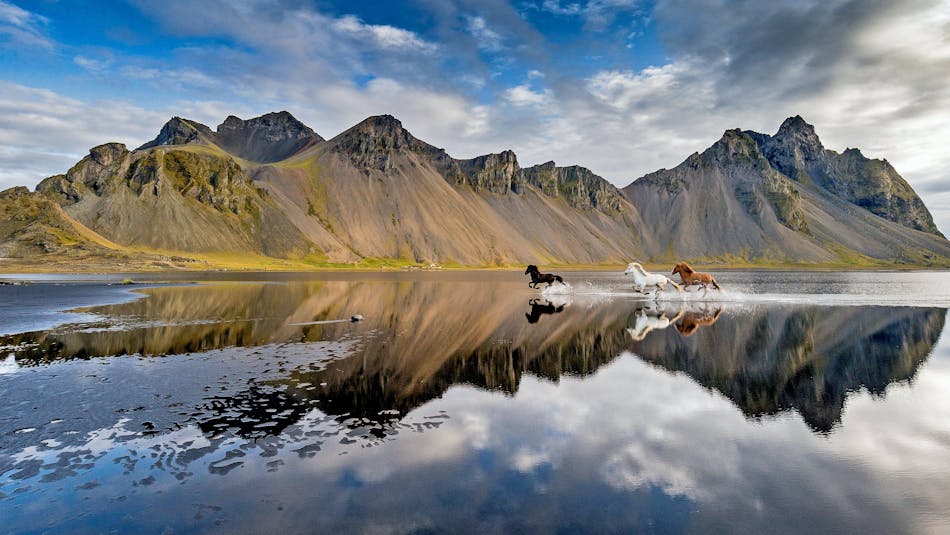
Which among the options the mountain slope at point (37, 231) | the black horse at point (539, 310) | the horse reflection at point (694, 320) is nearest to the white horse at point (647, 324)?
the horse reflection at point (694, 320)

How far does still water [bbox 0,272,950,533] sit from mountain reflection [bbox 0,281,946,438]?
0.17 metres

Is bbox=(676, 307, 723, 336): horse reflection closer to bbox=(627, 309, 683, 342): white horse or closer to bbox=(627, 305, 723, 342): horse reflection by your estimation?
bbox=(627, 305, 723, 342): horse reflection

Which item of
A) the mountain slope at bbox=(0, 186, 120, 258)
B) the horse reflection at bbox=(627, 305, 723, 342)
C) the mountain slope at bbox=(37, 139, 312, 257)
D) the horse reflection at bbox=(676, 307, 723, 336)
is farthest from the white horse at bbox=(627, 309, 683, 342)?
the mountain slope at bbox=(37, 139, 312, 257)

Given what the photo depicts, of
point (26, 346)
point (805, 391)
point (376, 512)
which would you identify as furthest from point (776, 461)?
point (26, 346)

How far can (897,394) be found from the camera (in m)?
16.7

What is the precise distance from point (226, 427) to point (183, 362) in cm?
994

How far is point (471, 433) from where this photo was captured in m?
12.8

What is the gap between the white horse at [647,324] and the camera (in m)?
29.3

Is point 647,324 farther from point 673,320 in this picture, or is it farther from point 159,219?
point 159,219

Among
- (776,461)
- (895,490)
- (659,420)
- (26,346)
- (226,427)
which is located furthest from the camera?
(26,346)

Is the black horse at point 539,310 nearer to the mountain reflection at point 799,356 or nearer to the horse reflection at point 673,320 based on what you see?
the horse reflection at point 673,320

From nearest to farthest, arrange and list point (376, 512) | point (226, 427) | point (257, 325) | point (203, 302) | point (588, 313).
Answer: point (376, 512), point (226, 427), point (257, 325), point (588, 313), point (203, 302)

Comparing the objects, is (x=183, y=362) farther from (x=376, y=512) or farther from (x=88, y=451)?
(x=376, y=512)

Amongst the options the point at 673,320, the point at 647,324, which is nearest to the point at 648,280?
the point at 673,320
